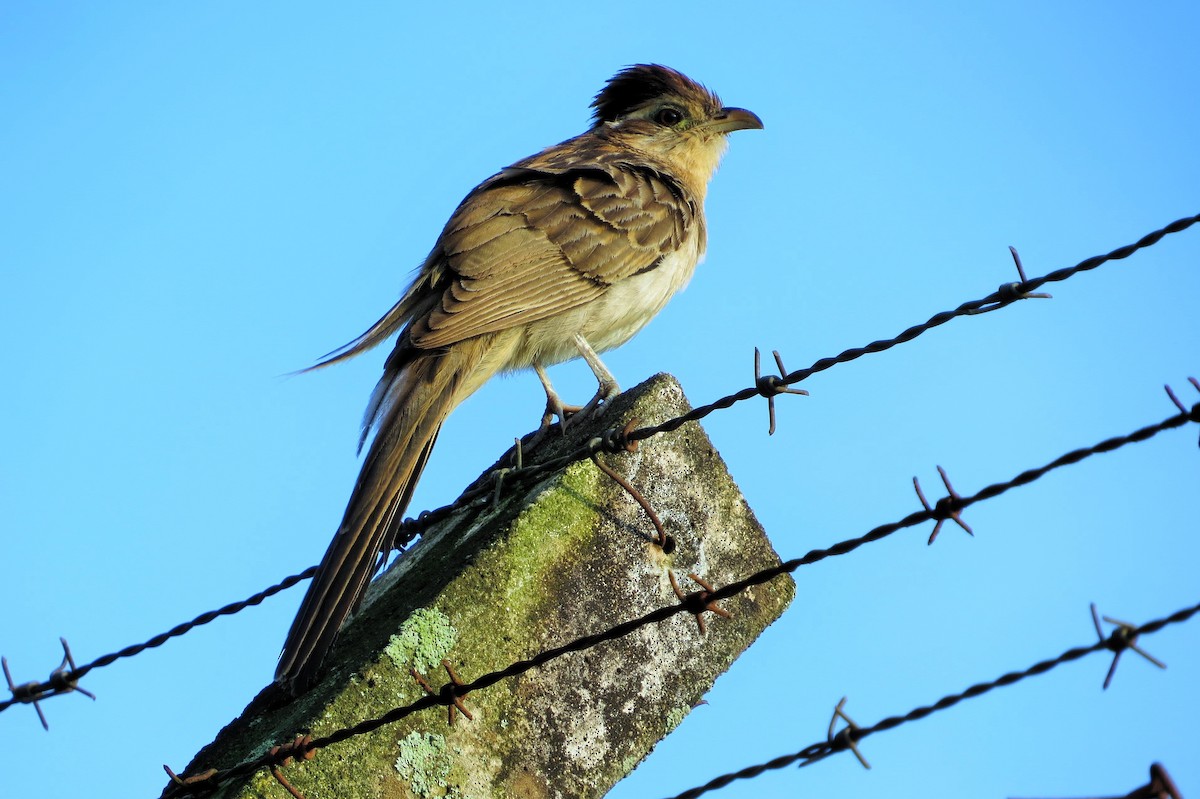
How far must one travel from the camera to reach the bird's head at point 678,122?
744 cm

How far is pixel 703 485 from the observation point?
3.39m

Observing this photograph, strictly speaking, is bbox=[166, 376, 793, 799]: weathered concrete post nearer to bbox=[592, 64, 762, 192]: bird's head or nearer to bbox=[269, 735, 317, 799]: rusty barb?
bbox=[269, 735, 317, 799]: rusty barb

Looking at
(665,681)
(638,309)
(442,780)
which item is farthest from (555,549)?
(638,309)

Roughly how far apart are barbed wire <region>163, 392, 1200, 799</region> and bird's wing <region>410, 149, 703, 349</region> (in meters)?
2.39

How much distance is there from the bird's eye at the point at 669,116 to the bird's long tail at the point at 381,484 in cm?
277

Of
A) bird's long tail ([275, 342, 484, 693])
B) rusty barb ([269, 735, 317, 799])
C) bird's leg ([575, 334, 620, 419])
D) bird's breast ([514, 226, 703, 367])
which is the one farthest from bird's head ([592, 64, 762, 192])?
rusty barb ([269, 735, 317, 799])

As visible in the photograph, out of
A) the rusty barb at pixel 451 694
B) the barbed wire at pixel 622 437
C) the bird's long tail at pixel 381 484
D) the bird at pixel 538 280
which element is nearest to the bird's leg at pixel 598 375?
the bird at pixel 538 280

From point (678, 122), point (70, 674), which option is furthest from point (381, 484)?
point (678, 122)

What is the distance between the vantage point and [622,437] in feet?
10.8

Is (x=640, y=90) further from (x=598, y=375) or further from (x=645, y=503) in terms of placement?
(x=645, y=503)

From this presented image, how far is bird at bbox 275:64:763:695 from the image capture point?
453 centimetres

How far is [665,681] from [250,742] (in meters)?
1.06

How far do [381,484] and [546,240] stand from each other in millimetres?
1935

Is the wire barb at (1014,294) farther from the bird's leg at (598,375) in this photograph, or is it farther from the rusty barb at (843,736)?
the bird's leg at (598,375)
